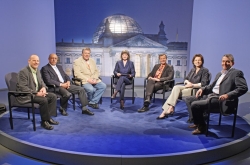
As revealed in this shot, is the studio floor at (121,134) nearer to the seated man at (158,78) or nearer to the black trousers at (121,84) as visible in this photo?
the seated man at (158,78)

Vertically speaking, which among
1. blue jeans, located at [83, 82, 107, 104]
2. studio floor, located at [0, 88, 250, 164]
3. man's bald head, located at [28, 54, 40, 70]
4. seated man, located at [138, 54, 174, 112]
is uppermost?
man's bald head, located at [28, 54, 40, 70]

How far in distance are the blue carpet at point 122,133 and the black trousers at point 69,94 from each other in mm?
230

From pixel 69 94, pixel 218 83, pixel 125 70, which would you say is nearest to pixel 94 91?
pixel 69 94

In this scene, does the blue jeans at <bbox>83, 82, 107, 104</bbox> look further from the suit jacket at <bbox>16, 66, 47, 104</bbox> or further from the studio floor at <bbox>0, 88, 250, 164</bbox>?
the suit jacket at <bbox>16, 66, 47, 104</bbox>

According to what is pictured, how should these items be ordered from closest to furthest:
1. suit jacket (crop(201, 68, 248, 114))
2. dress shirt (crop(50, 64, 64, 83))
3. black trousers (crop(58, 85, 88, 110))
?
suit jacket (crop(201, 68, 248, 114))
black trousers (crop(58, 85, 88, 110))
dress shirt (crop(50, 64, 64, 83))

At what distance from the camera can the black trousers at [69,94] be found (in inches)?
158

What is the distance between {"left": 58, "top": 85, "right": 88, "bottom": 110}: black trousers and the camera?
4003 mm

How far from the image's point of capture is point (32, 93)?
3076 millimetres

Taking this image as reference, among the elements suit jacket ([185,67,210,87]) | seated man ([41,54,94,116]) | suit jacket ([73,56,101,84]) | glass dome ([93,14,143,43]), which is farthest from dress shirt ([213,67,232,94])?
glass dome ([93,14,143,43])

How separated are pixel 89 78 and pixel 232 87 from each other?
9.60ft

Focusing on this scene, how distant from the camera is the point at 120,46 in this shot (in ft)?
26.3

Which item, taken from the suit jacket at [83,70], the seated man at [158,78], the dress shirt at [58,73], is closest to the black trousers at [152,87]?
the seated man at [158,78]

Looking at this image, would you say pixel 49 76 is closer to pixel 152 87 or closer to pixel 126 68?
pixel 126 68

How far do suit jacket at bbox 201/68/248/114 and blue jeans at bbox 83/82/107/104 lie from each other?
2.52 metres
